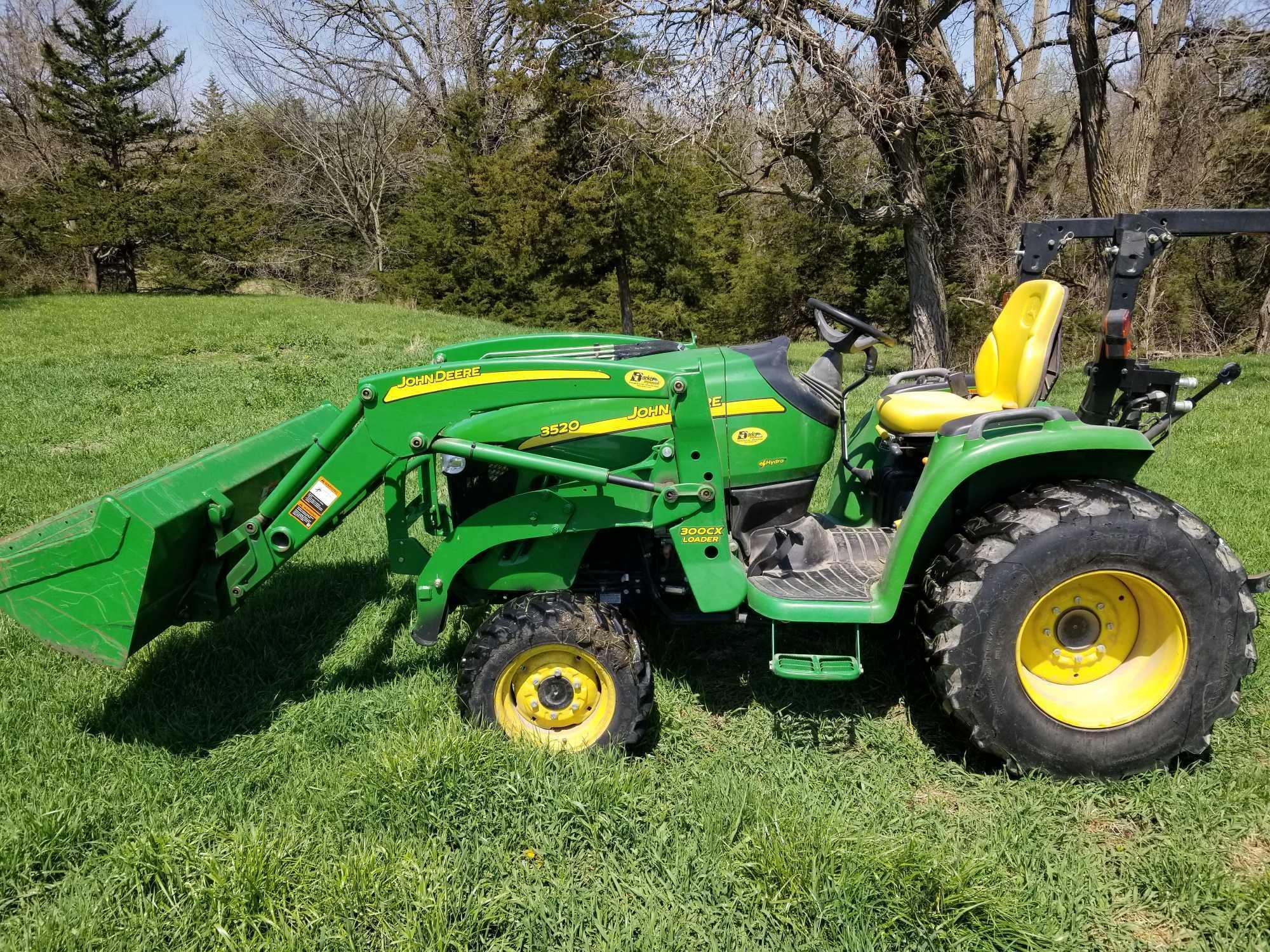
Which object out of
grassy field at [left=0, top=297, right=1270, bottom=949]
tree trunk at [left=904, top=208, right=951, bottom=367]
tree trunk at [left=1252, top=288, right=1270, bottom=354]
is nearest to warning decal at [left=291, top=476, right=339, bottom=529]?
grassy field at [left=0, top=297, right=1270, bottom=949]

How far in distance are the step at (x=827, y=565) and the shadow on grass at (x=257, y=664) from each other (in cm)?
147

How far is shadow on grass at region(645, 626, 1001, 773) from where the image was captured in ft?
10.1

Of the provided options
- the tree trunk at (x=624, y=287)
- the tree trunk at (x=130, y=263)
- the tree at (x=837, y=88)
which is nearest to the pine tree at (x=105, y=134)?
the tree trunk at (x=130, y=263)

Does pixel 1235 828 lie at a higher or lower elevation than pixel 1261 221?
lower

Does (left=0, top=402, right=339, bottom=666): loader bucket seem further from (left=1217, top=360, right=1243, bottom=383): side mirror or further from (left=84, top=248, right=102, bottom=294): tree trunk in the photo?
(left=84, top=248, right=102, bottom=294): tree trunk

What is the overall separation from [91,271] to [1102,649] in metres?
26.4

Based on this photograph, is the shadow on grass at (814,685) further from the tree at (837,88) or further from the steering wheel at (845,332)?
the tree at (837,88)

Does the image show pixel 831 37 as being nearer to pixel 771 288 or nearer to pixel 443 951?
pixel 443 951

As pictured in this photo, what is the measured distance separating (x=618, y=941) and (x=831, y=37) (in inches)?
345

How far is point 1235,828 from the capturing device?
99.3 inches

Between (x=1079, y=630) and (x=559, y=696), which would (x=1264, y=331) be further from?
(x=559, y=696)

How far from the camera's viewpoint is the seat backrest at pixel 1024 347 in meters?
3.68

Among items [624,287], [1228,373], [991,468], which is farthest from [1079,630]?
[624,287]

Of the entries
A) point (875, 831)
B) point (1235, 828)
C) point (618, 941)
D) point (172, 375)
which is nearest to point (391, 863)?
point (618, 941)
